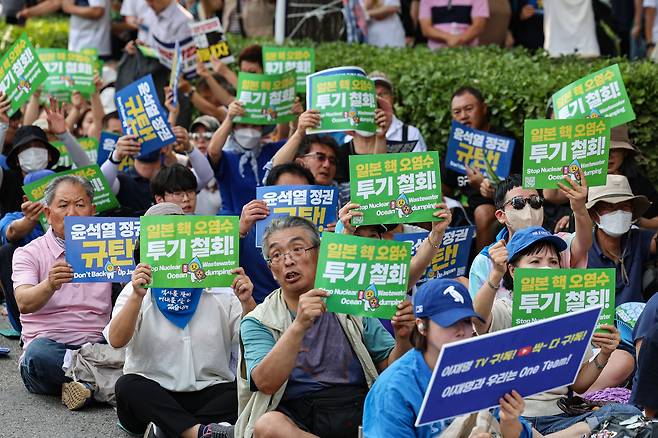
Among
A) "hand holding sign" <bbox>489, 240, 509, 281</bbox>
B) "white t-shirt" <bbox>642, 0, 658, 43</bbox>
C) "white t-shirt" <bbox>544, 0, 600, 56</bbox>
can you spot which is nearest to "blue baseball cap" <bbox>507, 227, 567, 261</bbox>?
"hand holding sign" <bbox>489, 240, 509, 281</bbox>

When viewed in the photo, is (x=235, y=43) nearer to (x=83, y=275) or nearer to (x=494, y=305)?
(x=83, y=275)

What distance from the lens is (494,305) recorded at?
22.5 feet

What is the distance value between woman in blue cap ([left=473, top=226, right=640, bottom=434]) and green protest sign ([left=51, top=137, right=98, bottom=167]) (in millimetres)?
4711

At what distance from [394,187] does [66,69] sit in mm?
5183

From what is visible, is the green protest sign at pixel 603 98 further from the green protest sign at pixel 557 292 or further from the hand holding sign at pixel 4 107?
the hand holding sign at pixel 4 107

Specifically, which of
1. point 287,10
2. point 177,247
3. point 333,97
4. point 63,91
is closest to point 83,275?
point 177,247

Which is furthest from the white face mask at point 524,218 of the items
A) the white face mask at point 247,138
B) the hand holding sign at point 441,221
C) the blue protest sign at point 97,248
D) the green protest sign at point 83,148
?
the green protest sign at point 83,148

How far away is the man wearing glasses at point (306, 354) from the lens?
6441 mm

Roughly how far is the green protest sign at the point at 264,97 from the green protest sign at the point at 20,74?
1708mm

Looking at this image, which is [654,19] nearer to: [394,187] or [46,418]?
[394,187]

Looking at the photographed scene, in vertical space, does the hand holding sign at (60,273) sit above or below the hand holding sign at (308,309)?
below

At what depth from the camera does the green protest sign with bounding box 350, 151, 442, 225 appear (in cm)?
738

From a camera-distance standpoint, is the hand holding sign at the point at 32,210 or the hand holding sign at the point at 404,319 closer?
the hand holding sign at the point at 404,319

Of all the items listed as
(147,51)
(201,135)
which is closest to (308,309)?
(201,135)
